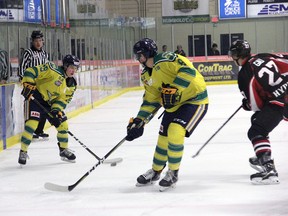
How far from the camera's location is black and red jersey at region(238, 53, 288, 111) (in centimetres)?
433

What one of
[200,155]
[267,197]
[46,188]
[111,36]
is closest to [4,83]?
[200,155]

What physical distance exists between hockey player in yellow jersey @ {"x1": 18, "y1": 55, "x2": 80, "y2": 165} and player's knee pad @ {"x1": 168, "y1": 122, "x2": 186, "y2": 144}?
1.52 meters

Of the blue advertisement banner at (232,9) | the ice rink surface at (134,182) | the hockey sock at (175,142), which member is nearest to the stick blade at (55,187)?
the ice rink surface at (134,182)

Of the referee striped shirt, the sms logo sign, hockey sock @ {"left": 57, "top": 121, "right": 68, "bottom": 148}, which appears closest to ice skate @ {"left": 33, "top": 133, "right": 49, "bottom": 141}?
the referee striped shirt

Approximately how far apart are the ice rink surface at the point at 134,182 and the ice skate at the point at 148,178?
0.15 ft

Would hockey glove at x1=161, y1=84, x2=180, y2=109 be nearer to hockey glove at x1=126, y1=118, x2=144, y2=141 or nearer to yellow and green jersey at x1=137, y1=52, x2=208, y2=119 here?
yellow and green jersey at x1=137, y1=52, x2=208, y2=119

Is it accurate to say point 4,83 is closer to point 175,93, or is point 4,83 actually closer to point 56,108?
point 56,108

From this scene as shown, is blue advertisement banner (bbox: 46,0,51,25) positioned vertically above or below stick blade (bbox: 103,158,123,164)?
above

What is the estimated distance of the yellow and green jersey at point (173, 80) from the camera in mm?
4293

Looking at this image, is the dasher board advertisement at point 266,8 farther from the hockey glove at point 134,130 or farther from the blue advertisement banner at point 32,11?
the hockey glove at point 134,130

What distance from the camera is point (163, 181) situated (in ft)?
14.4

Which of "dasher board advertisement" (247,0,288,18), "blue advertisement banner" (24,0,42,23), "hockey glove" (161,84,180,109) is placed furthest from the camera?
"dasher board advertisement" (247,0,288,18)

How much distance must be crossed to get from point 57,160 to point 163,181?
1915 mm

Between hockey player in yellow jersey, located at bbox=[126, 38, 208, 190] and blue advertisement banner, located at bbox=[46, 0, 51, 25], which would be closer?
hockey player in yellow jersey, located at bbox=[126, 38, 208, 190]
